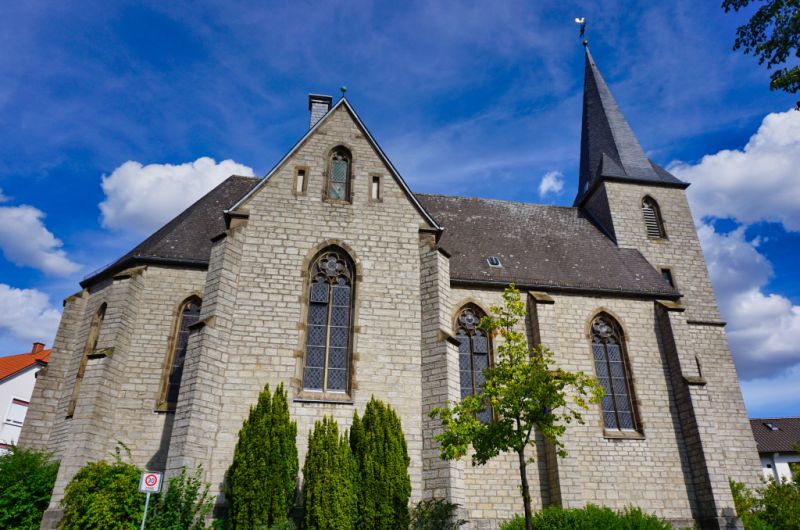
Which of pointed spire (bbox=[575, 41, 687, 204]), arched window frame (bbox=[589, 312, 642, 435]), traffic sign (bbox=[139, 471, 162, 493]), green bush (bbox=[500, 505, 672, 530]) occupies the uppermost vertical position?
pointed spire (bbox=[575, 41, 687, 204])

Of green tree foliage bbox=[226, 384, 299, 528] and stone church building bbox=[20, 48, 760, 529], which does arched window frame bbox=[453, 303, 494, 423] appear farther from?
green tree foliage bbox=[226, 384, 299, 528]

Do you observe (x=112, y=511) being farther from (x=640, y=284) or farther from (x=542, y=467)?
(x=640, y=284)

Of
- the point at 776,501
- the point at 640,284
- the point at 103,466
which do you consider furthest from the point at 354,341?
the point at 776,501

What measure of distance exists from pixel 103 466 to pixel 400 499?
20.7 ft

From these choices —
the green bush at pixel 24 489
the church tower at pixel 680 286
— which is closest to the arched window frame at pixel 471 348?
the church tower at pixel 680 286

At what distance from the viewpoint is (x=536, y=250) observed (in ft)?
63.0

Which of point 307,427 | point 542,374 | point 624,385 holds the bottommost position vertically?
point 307,427

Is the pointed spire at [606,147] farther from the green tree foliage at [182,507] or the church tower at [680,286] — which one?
the green tree foliage at [182,507]

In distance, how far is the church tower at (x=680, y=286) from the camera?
15055mm

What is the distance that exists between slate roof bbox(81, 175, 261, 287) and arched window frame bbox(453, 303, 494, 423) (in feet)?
25.0

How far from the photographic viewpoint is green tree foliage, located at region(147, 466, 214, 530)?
9891 mm

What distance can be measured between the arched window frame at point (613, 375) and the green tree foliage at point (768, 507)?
3.23 meters

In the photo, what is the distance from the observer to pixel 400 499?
34.5 feet

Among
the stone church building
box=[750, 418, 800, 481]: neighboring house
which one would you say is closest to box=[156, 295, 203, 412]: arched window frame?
the stone church building
